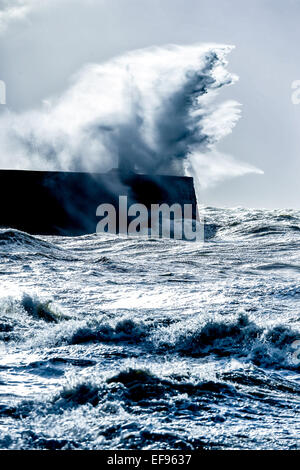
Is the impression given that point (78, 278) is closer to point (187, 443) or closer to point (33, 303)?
point (33, 303)

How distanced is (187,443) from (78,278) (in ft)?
21.4

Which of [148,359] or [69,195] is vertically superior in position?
[69,195]

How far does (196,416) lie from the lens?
344 cm

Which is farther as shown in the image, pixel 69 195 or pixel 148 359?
pixel 69 195

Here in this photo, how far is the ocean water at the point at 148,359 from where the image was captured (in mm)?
3178

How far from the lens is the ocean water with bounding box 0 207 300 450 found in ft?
10.4

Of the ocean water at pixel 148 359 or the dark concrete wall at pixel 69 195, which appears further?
the dark concrete wall at pixel 69 195

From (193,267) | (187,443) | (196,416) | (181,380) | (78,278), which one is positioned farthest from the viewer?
(193,267)

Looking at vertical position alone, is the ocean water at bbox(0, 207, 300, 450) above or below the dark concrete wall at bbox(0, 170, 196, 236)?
below

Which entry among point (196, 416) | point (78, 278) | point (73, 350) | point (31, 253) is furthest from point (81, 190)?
point (196, 416)

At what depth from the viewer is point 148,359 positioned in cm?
468

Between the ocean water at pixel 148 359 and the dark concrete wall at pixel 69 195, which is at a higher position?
the dark concrete wall at pixel 69 195

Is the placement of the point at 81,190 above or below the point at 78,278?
above

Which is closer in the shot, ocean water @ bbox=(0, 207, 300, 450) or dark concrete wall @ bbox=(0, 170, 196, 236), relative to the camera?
ocean water @ bbox=(0, 207, 300, 450)
